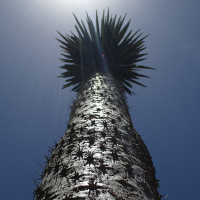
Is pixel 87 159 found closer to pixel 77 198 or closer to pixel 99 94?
pixel 77 198

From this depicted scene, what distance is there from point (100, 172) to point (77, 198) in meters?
0.28

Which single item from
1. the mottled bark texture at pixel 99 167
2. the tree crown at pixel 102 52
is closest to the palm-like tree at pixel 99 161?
the mottled bark texture at pixel 99 167

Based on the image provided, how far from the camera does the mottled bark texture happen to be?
115 centimetres

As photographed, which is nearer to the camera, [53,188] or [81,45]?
[53,188]

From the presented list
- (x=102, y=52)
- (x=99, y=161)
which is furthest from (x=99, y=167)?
(x=102, y=52)

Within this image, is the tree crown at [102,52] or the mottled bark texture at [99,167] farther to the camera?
the tree crown at [102,52]

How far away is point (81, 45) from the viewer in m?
5.88

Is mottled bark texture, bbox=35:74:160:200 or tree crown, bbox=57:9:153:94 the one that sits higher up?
tree crown, bbox=57:9:153:94

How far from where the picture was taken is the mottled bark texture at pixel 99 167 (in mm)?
1152

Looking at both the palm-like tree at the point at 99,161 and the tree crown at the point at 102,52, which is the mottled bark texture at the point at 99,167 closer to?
the palm-like tree at the point at 99,161

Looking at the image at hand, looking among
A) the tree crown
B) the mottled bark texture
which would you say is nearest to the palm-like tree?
the mottled bark texture

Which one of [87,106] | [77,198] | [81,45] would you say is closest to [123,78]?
[81,45]

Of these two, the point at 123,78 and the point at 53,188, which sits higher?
the point at 123,78

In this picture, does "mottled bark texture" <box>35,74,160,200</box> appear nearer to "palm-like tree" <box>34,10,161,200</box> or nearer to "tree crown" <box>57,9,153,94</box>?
"palm-like tree" <box>34,10,161,200</box>
